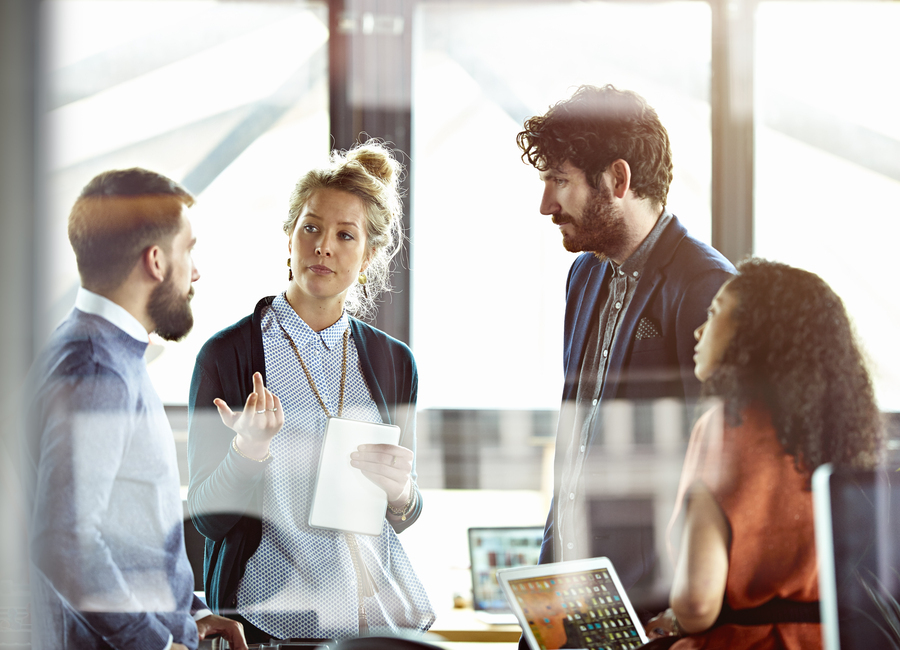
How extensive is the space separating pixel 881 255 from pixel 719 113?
445mm

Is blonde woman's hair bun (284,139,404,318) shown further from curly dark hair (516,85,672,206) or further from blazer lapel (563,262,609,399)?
blazer lapel (563,262,609,399)

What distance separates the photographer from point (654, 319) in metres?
1.36

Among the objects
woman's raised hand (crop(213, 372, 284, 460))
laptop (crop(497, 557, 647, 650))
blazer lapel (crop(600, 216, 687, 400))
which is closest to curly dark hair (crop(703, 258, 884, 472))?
blazer lapel (crop(600, 216, 687, 400))

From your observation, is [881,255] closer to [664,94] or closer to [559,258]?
[664,94]

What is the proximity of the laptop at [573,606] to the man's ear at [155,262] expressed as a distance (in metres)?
0.86

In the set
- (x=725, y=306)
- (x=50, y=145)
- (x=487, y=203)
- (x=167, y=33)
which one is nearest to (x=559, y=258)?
(x=487, y=203)

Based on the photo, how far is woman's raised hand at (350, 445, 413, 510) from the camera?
4.41 ft

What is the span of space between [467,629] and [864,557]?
2.51 ft

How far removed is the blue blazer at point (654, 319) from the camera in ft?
4.43

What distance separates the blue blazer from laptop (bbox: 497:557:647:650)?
5 cm

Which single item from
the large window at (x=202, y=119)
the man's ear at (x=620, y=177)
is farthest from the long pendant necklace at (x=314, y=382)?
the man's ear at (x=620, y=177)

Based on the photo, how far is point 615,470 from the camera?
139 cm

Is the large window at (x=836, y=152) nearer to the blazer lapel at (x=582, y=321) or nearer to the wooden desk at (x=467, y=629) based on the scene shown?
the blazer lapel at (x=582, y=321)

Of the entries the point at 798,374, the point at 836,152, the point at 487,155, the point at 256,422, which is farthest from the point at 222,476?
the point at 836,152
